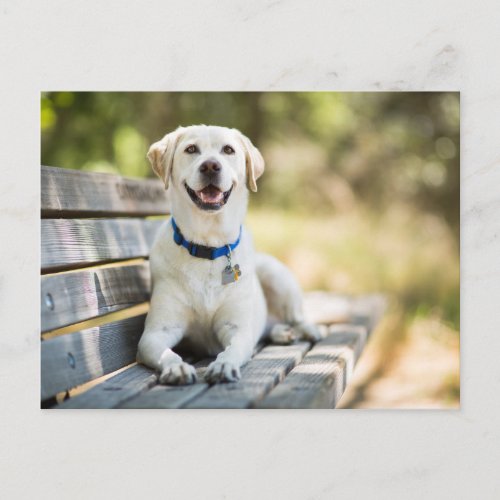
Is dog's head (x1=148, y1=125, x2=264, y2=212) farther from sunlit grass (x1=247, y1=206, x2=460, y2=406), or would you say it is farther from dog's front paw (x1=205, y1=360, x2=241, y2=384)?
sunlit grass (x1=247, y1=206, x2=460, y2=406)

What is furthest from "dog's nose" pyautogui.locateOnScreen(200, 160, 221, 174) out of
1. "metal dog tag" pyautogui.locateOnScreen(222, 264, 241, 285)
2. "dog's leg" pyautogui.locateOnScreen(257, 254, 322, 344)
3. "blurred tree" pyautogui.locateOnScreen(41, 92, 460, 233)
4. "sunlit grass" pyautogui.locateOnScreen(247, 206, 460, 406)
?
"sunlit grass" pyautogui.locateOnScreen(247, 206, 460, 406)

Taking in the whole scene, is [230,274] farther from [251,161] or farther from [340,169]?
[340,169]

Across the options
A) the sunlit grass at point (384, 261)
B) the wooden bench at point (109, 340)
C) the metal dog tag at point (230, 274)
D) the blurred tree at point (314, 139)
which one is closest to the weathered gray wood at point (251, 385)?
the wooden bench at point (109, 340)

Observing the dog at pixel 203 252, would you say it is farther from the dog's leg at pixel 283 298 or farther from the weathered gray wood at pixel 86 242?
the dog's leg at pixel 283 298

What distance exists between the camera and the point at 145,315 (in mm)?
2590

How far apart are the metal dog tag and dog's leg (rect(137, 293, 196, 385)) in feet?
0.64

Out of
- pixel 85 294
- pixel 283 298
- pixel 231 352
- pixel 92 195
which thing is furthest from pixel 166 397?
pixel 283 298

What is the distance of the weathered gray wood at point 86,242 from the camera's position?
216cm

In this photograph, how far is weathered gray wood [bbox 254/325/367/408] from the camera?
2.02 m

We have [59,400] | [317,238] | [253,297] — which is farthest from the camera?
[317,238]

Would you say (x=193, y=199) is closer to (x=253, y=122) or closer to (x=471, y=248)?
(x=471, y=248)
